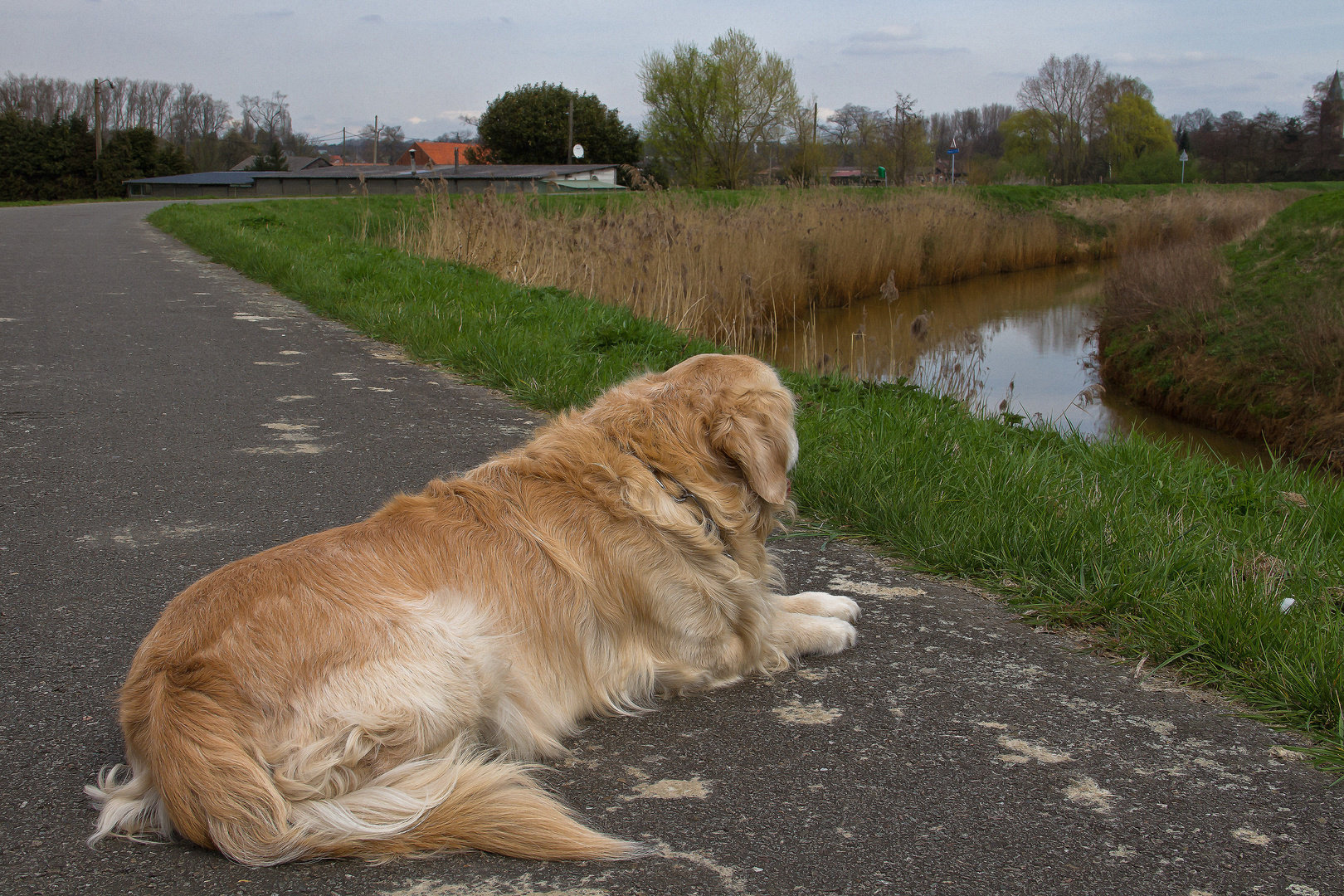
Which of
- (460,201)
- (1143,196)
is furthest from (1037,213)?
(460,201)

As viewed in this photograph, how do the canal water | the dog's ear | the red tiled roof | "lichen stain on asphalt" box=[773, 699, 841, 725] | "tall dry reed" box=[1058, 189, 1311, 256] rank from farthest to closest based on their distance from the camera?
1. the red tiled roof
2. "tall dry reed" box=[1058, 189, 1311, 256]
3. the canal water
4. the dog's ear
5. "lichen stain on asphalt" box=[773, 699, 841, 725]

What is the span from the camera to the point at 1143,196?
1331 inches

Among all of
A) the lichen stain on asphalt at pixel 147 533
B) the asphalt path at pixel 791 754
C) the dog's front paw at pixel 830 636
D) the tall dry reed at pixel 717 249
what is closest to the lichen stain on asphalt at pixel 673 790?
the asphalt path at pixel 791 754

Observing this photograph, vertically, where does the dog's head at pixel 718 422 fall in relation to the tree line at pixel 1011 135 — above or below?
below

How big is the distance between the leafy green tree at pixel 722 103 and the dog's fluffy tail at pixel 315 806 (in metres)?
53.4

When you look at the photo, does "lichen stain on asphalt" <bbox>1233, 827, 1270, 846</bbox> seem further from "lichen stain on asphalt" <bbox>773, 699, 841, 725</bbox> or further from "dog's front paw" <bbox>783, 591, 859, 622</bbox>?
"dog's front paw" <bbox>783, 591, 859, 622</bbox>

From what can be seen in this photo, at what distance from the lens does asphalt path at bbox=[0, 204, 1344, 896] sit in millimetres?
Result: 1845

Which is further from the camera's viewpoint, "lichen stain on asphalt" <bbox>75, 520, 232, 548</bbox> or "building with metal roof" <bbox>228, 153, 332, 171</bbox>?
"building with metal roof" <bbox>228, 153, 332, 171</bbox>

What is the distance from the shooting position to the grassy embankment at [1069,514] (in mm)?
2703

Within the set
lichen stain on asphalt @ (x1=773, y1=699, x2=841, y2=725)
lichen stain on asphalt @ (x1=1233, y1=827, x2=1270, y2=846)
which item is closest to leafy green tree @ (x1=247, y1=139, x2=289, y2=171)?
lichen stain on asphalt @ (x1=773, y1=699, x2=841, y2=725)

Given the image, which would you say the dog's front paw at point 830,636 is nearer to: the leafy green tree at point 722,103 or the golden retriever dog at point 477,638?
the golden retriever dog at point 477,638

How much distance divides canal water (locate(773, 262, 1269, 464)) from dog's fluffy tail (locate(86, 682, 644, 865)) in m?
4.79

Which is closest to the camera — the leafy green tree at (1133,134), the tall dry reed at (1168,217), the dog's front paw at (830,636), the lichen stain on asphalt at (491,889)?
the lichen stain on asphalt at (491,889)

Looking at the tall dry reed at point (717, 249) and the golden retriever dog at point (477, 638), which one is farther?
the tall dry reed at point (717, 249)
